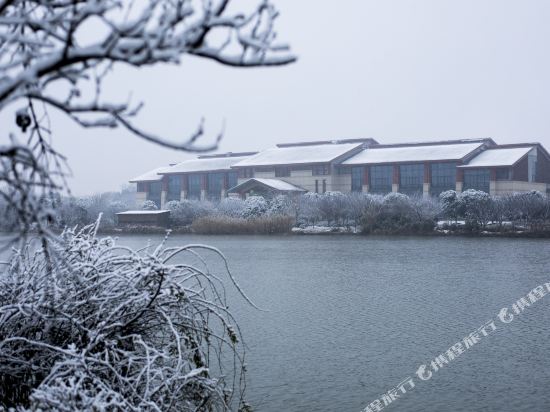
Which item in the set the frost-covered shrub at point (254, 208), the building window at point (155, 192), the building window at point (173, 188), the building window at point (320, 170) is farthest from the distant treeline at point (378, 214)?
the building window at point (155, 192)

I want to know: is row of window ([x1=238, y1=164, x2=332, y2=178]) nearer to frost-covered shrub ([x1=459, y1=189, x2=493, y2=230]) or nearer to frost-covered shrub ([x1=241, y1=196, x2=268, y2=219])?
frost-covered shrub ([x1=241, y1=196, x2=268, y2=219])

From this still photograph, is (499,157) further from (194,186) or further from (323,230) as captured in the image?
(194,186)

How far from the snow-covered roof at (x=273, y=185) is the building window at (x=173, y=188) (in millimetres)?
8453

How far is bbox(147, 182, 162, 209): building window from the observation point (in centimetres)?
6006

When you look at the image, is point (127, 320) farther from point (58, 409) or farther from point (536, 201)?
point (536, 201)

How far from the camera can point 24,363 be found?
4617 mm

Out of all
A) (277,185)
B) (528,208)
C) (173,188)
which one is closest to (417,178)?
(277,185)

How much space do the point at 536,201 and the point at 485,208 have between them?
8.80 feet

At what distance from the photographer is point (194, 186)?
58.2 meters

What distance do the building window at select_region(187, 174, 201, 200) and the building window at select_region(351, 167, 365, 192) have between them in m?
13.7

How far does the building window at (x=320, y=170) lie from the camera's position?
51.3m

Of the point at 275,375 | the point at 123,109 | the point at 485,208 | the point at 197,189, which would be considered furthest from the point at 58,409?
the point at 197,189

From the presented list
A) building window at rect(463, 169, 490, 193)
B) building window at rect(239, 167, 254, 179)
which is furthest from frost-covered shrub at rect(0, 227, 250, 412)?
building window at rect(239, 167, 254, 179)

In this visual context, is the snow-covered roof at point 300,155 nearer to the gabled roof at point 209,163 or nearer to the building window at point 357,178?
the building window at point 357,178
